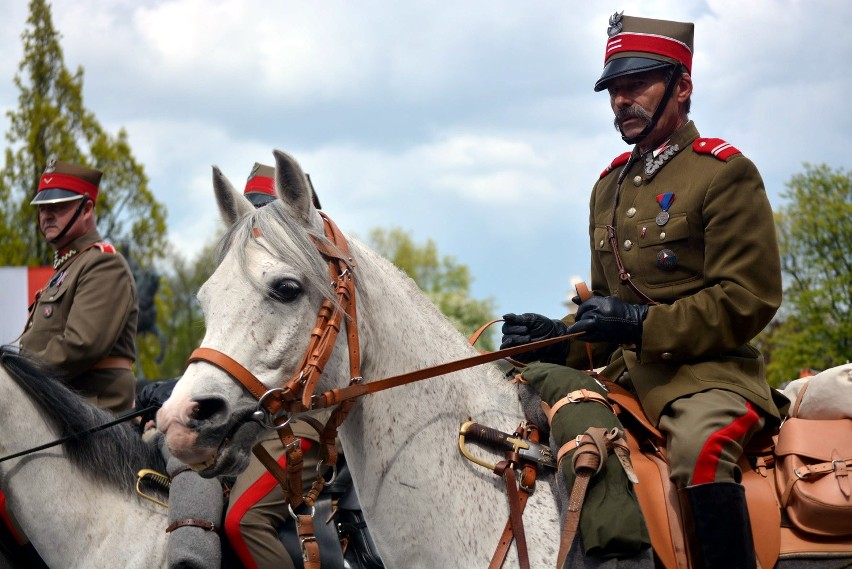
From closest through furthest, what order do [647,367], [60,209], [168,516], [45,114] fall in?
[647,367] < [168,516] < [60,209] < [45,114]

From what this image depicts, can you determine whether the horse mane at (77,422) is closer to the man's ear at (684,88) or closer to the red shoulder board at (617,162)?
the red shoulder board at (617,162)

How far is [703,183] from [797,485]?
1359mm

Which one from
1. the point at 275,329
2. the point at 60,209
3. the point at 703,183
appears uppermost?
the point at 60,209

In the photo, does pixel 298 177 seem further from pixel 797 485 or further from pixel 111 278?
pixel 111 278

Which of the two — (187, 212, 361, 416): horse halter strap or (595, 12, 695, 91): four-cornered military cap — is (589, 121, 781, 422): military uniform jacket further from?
(187, 212, 361, 416): horse halter strap

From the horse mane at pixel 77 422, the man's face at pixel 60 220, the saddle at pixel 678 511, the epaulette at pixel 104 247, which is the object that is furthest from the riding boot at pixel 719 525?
the man's face at pixel 60 220

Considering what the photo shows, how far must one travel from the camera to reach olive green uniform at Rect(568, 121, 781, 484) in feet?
12.3

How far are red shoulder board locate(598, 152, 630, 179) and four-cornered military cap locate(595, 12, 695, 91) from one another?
477mm

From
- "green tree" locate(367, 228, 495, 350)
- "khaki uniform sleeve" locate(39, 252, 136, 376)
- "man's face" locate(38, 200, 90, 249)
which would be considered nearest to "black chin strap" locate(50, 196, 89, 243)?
"man's face" locate(38, 200, 90, 249)

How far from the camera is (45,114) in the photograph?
84.3ft

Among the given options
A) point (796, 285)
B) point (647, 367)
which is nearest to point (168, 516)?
point (647, 367)

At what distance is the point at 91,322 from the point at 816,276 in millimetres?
24717

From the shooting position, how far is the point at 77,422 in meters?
5.88

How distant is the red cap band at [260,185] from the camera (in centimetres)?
800
